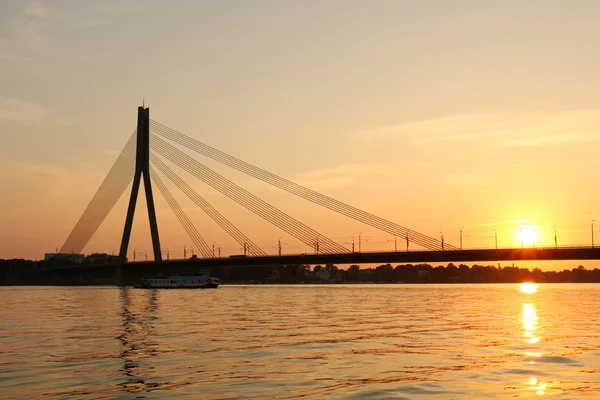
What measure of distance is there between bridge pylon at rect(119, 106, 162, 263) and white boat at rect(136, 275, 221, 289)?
2237 centimetres

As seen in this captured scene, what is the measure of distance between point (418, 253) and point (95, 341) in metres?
73.8

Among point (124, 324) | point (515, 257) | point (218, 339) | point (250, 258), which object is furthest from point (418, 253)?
point (218, 339)

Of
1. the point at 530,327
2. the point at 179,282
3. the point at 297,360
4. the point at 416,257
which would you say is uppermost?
the point at 416,257

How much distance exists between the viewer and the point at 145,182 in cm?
9519

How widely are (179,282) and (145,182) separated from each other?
139 feet

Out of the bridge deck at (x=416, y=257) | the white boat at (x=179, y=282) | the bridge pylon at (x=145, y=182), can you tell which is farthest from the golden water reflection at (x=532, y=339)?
the white boat at (x=179, y=282)

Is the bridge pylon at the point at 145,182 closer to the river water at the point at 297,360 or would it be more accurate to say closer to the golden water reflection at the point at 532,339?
the river water at the point at 297,360

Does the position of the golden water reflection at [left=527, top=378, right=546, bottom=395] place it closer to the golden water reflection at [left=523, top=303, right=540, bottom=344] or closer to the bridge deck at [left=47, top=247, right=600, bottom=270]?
the golden water reflection at [left=523, top=303, right=540, bottom=344]

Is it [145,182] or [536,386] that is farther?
[145,182]

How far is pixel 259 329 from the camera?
1476 inches

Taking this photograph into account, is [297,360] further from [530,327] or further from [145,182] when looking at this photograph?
[145,182]

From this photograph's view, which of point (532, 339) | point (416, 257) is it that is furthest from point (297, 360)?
point (416, 257)

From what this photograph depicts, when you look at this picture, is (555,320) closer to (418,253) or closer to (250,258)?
(418,253)

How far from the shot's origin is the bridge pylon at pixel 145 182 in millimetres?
91213
